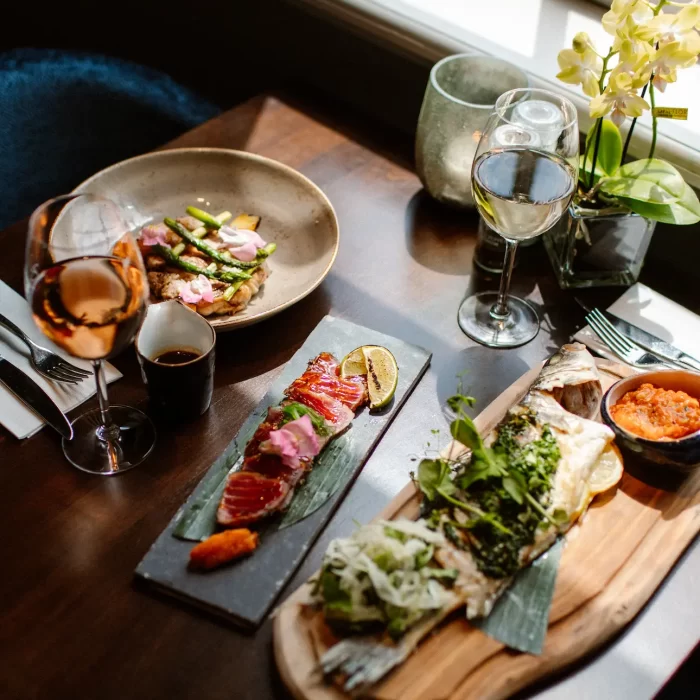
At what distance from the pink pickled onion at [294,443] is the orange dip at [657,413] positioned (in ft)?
1.53

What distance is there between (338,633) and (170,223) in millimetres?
894

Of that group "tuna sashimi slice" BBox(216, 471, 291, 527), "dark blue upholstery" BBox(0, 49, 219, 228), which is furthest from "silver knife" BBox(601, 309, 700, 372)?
"dark blue upholstery" BBox(0, 49, 219, 228)

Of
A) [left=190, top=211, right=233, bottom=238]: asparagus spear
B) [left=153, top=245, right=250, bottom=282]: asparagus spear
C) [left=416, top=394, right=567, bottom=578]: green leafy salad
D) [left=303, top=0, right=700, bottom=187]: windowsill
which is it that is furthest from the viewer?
[left=303, top=0, right=700, bottom=187]: windowsill

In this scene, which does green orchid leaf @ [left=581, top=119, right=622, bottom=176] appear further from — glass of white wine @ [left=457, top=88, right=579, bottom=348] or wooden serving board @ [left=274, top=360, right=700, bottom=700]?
wooden serving board @ [left=274, top=360, right=700, bottom=700]

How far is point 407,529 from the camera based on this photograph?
1.02 metres

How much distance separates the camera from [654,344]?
1397mm

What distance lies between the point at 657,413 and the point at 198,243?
873 mm

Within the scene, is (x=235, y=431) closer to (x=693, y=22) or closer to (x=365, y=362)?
(x=365, y=362)

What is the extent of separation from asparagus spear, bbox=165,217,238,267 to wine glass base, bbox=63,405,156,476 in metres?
0.35

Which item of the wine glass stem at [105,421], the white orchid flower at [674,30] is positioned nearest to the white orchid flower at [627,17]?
the white orchid flower at [674,30]

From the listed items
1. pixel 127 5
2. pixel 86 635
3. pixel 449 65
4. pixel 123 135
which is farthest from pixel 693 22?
pixel 127 5

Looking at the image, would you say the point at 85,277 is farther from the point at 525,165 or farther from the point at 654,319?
the point at 654,319

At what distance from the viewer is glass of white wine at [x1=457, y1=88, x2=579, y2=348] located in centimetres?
127

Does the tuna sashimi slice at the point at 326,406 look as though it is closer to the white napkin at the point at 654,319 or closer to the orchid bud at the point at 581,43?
the white napkin at the point at 654,319
